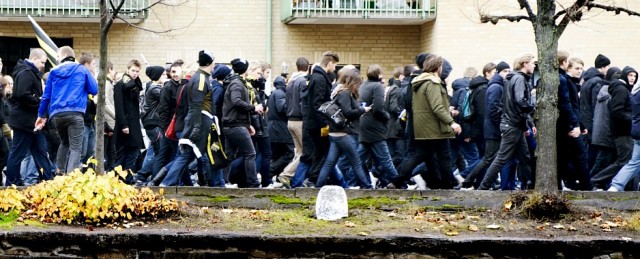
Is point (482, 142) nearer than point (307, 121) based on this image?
No

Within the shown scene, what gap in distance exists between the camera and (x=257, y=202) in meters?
11.2

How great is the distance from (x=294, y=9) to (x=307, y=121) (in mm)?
9623

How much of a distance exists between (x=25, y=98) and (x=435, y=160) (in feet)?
17.7

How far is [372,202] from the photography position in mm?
11148

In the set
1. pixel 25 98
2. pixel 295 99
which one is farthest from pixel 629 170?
pixel 25 98

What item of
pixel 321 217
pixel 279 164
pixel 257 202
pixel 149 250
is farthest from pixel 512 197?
pixel 279 164

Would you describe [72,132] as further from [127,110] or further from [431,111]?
[431,111]

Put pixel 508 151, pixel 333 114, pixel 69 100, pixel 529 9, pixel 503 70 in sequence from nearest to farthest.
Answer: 1. pixel 529 9
2. pixel 69 100
3. pixel 508 151
4. pixel 333 114
5. pixel 503 70

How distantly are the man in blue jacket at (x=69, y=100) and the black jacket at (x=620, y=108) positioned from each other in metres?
6.63

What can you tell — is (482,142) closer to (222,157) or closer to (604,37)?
(222,157)

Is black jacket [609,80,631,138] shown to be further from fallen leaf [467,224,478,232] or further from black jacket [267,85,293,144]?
fallen leaf [467,224,478,232]

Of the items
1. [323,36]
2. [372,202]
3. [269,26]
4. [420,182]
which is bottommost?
[420,182]

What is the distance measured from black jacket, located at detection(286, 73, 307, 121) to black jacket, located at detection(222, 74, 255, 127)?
4.16 feet

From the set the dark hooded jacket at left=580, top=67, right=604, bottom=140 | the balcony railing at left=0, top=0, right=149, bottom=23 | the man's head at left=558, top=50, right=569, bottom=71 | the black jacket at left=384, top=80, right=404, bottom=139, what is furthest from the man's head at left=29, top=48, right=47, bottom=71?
the balcony railing at left=0, top=0, right=149, bottom=23
